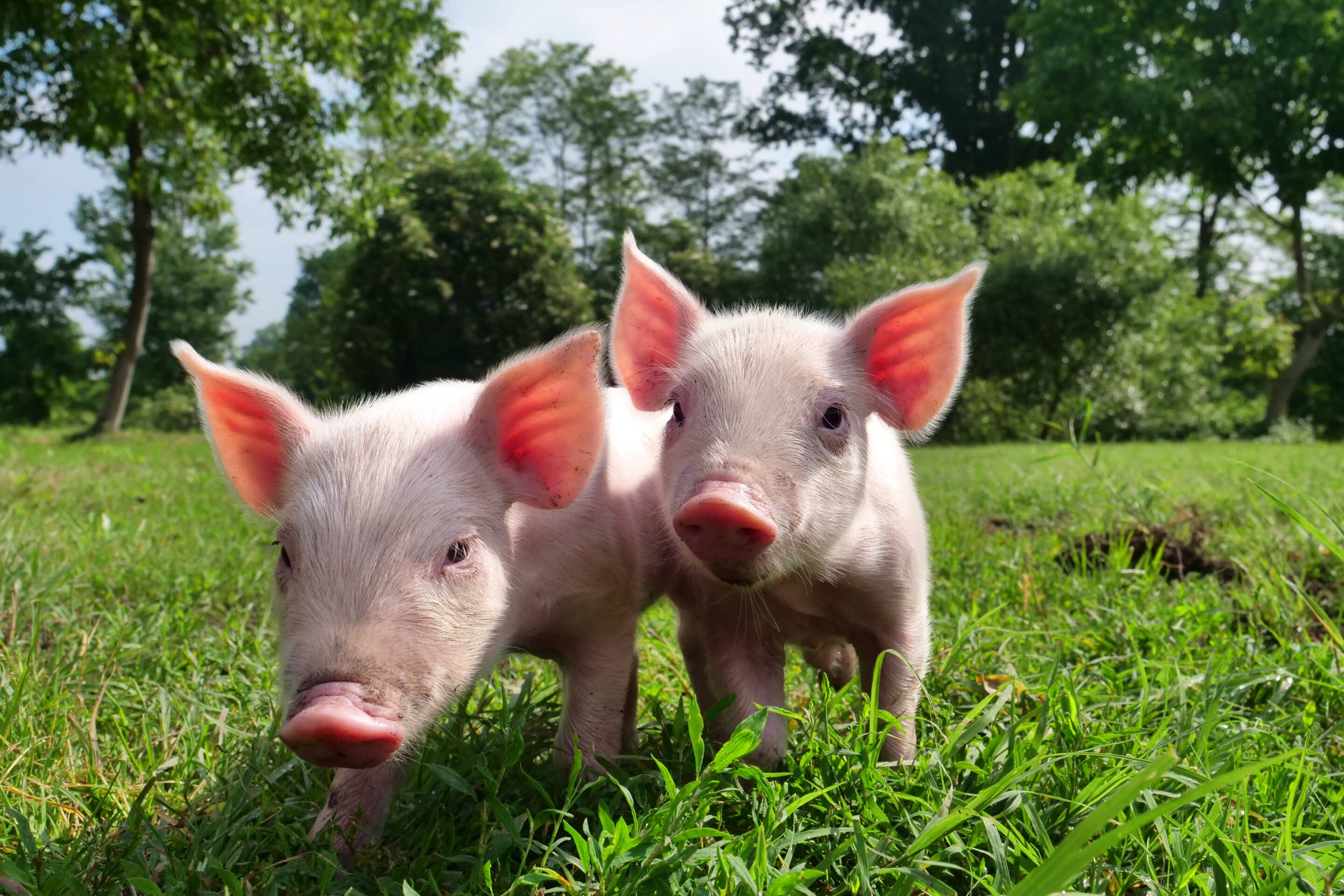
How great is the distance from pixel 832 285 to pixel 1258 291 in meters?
19.7

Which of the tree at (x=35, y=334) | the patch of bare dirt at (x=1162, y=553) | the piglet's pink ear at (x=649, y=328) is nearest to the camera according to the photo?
the piglet's pink ear at (x=649, y=328)

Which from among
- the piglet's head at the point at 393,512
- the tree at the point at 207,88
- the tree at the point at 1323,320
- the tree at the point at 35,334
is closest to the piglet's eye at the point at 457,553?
the piglet's head at the point at 393,512

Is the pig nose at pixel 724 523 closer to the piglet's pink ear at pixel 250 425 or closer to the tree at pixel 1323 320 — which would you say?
the piglet's pink ear at pixel 250 425

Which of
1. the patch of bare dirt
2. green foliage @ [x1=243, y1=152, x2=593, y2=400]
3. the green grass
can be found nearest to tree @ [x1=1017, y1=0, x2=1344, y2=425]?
green foliage @ [x1=243, y1=152, x2=593, y2=400]

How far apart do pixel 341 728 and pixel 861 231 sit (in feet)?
82.1

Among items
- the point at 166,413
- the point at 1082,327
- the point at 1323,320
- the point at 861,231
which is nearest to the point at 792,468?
the point at 1082,327

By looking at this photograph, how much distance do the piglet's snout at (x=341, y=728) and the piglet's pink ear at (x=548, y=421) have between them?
74 cm

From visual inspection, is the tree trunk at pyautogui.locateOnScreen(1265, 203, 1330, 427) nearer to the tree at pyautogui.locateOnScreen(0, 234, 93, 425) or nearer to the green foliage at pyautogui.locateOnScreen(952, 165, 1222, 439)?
the green foliage at pyautogui.locateOnScreen(952, 165, 1222, 439)

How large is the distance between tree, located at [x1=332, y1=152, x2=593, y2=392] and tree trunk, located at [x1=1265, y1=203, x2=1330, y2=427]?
1856 centimetres

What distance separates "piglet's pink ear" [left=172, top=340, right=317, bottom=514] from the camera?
7.41ft

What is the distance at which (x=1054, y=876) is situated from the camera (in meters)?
1.20

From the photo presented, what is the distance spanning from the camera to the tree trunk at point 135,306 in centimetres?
1555

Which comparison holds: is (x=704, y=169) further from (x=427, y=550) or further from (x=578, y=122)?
(x=427, y=550)

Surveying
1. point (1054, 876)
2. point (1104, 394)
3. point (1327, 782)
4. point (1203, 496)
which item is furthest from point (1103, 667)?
point (1104, 394)
